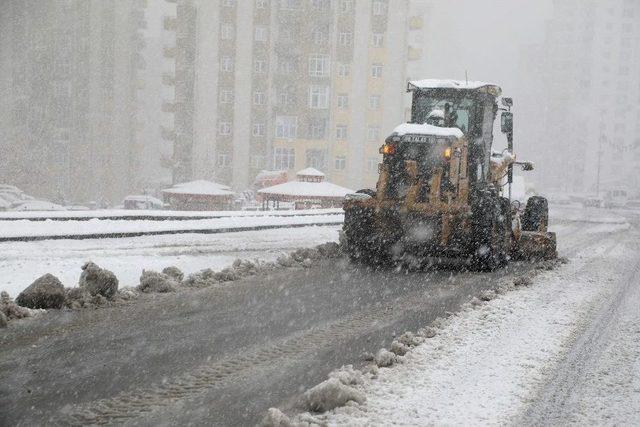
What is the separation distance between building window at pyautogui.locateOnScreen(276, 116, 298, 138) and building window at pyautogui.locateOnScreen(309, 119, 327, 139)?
1.19 metres

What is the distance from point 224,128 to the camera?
61531 millimetres

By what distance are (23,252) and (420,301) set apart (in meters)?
7.22

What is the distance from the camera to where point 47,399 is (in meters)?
5.41

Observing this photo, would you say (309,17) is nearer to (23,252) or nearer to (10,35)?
(10,35)

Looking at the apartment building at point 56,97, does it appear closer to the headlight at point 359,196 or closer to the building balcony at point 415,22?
the building balcony at point 415,22

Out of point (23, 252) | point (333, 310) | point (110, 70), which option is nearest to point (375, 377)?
point (333, 310)

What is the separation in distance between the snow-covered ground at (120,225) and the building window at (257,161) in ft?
126

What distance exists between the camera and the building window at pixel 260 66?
6181 cm

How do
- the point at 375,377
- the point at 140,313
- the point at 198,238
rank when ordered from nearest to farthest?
the point at 375,377
the point at 140,313
the point at 198,238

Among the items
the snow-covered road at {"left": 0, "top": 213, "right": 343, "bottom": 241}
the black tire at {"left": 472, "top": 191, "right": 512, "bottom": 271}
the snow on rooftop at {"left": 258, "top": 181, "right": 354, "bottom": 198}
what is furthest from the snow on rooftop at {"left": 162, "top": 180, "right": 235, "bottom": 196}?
the black tire at {"left": 472, "top": 191, "right": 512, "bottom": 271}

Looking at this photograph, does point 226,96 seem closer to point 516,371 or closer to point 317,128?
point 317,128

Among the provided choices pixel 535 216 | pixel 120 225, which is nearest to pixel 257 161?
pixel 120 225

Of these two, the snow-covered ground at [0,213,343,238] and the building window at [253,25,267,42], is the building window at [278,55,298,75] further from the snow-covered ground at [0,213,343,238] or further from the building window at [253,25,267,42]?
the snow-covered ground at [0,213,343,238]

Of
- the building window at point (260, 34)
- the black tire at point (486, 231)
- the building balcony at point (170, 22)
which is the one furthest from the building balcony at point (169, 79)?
the black tire at point (486, 231)
